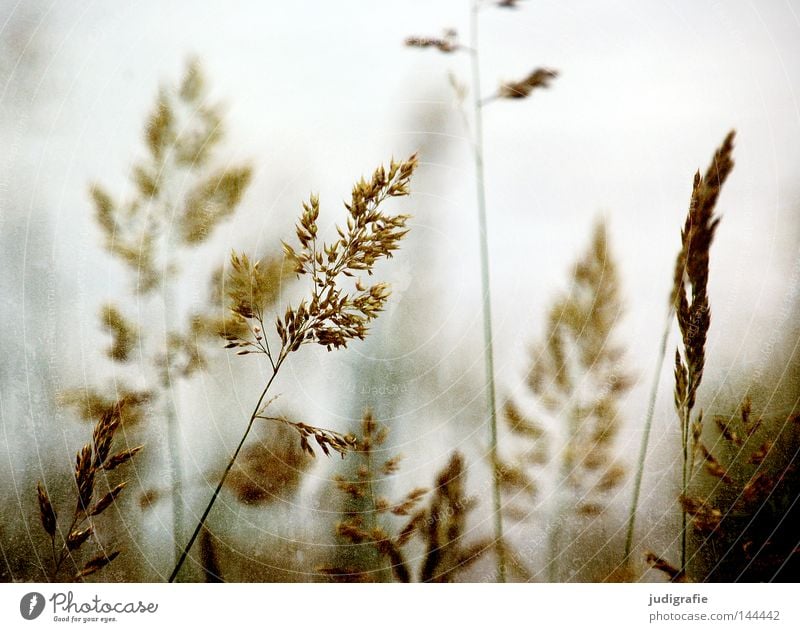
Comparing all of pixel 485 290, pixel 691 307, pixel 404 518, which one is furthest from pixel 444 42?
pixel 404 518

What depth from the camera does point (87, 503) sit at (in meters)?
0.63

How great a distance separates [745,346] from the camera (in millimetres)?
657

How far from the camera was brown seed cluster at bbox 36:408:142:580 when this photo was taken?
2.05ft

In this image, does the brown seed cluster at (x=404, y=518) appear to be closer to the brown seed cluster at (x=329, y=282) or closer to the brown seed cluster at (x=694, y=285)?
the brown seed cluster at (x=329, y=282)

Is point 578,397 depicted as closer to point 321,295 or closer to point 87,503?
point 321,295

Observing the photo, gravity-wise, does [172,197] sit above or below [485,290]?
above

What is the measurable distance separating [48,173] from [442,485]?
495 mm

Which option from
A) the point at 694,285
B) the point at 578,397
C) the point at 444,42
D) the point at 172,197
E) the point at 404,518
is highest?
the point at 444,42

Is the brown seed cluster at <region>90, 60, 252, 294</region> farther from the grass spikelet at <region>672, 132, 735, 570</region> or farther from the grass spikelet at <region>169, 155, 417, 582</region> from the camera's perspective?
the grass spikelet at <region>672, 132, 735, 570</region>

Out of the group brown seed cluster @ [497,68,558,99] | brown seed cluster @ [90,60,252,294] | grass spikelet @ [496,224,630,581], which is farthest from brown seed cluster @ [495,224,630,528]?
brown seed cluster @ [90,60,252,294]

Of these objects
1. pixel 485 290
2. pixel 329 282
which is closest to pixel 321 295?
pixel 329 282

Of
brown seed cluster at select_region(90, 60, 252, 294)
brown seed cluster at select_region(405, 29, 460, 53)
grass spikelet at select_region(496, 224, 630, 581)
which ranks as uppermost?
brown seed cluster at select_region(405, 29, 460, 53)

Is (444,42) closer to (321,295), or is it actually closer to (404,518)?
(321,295)
